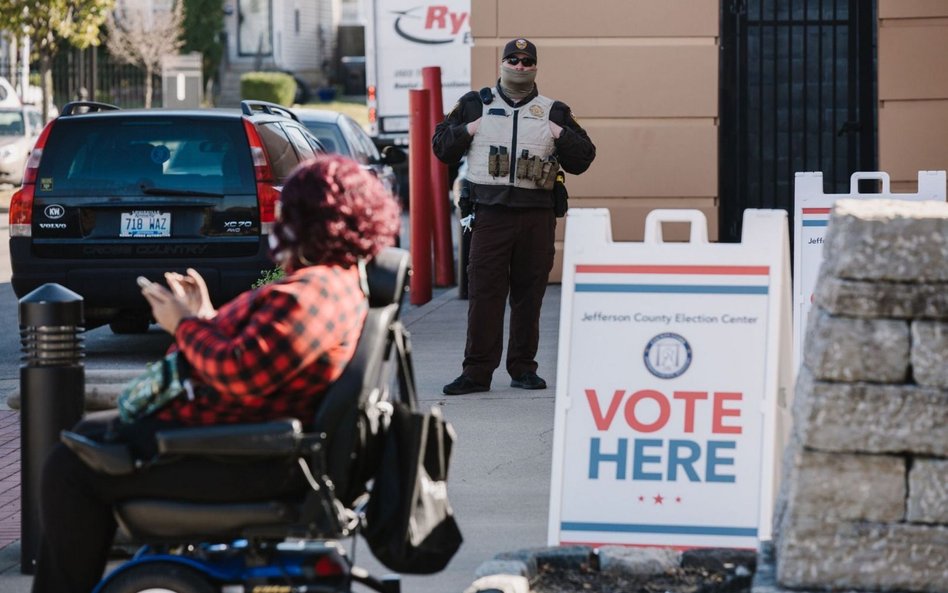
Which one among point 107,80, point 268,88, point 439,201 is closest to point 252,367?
point 439,201

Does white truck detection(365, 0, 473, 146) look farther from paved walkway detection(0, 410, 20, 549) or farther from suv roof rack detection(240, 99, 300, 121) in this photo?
paved walkway detection(0, 410, 20, 549)

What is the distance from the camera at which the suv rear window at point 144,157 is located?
412 inches

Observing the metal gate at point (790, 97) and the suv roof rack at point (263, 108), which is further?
the metal gate at point (790, 97)

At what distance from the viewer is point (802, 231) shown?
321 inches

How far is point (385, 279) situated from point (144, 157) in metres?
6.48

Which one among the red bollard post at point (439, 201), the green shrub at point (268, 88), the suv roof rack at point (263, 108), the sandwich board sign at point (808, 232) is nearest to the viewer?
the sandwich board sign at point (808, 232)

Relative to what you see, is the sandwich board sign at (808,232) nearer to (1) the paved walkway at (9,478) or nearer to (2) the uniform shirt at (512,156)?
(2) the uniform shirt at (512,156)

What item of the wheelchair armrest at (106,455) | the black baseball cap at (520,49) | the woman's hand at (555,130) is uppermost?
the black baseball cap at (520,49)

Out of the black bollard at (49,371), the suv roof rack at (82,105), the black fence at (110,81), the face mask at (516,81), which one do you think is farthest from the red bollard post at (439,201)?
the black fence at (110,81)

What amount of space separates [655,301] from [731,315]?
25 centimetres

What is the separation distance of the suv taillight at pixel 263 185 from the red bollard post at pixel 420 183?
10.4 feet

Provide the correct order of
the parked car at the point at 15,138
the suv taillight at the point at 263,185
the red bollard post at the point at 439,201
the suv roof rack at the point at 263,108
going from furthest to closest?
the parked car at the point at 15,138 < the red bollard post at the point at 439,201 < the suv roof rack at the point at 263,108 < the suv taillight at the point at 263,185

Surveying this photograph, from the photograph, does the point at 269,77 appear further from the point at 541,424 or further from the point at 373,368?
the point at 373,368

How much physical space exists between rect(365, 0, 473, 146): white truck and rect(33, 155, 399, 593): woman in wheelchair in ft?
64.5
